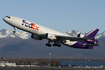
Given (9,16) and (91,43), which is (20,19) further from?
(91,43)

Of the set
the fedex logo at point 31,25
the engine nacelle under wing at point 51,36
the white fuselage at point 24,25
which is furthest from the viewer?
Answer: the engine nacelle under wing at point 51,36

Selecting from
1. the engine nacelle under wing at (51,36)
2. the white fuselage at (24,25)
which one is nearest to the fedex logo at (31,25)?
the white fuselage at (24,25)

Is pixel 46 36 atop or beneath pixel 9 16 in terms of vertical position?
beneath

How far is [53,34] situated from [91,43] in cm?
1996

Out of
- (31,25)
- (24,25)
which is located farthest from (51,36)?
(24,25)

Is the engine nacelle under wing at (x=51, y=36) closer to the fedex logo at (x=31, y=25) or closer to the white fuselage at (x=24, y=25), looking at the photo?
the white fuselage at (x=24, y=25)

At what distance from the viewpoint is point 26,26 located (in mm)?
65062

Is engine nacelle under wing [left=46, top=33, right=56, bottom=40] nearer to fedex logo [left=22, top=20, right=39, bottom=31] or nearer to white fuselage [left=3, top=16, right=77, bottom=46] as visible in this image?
white fuselage [left=3, top=16, right=77, bottom=46]

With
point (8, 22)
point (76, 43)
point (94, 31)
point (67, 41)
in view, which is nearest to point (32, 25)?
point (8, 22)

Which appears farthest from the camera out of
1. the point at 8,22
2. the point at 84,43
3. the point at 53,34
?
the point at 84,43

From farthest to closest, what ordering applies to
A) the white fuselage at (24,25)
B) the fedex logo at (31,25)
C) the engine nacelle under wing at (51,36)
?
the engine nacelle under wing at (51,36) < the fedex logo at (31,25) < the white fuselage at (24,25)

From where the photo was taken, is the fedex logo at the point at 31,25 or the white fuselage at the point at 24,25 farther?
the fedex logo at the point at 31,25

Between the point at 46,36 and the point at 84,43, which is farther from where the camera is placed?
the point at 84,43

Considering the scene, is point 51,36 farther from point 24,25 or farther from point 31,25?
point 24,25
